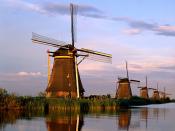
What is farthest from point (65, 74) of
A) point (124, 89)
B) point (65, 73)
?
point (124, 89)

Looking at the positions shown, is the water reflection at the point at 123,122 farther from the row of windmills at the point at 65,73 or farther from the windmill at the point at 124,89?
the windmill at the point at 124,89

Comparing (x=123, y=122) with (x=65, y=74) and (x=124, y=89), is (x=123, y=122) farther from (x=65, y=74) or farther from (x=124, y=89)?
(x=124, y=89)

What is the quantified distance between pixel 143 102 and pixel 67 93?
35.9 meters

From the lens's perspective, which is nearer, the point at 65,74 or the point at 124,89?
the point at 65,74

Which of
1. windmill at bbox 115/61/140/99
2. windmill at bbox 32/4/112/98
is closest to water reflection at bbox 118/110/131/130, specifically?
windmill at bbox 32/4/112/98

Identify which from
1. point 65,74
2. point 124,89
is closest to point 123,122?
point 65,74

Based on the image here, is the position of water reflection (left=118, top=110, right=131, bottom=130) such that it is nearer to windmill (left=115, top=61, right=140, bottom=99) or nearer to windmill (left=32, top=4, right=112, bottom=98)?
windmill (left=32, top=4, right=112, bottom=98)

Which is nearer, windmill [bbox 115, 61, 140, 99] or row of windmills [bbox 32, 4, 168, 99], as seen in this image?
row of windmills [bbox 32, 4, 168, 99]

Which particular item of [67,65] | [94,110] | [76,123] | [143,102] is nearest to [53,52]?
[67,65]

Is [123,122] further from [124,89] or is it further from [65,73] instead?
[124,89]

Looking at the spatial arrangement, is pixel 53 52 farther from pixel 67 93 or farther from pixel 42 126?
pixel 42 126

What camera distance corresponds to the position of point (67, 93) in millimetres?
41938

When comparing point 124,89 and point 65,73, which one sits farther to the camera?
point 124,89

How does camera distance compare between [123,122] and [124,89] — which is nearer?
[123,122]
